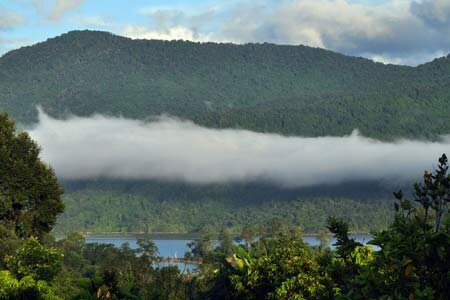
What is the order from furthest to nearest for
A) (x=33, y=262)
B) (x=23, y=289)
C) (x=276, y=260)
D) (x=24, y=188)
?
(x=24, y=188) < (x=276, y=260) < (x=33, y=262) < (x=23, y=289)

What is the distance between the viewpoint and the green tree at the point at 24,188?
63125mm

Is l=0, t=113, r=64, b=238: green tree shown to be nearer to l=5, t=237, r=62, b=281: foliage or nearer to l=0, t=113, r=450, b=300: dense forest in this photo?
l=0, t=113, r=450, b=300: dense forest

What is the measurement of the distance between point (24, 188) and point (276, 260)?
19928mm

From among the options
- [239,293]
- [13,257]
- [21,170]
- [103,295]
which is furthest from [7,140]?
[103,295]

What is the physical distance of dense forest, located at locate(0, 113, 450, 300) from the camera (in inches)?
1068

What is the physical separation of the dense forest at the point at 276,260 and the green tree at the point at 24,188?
69 millimetres

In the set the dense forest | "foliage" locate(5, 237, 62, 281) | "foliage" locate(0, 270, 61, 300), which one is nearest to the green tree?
the dense forest

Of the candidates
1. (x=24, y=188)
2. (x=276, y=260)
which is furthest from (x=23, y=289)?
(x=24, y=188)

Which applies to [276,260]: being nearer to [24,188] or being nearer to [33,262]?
[33,262]

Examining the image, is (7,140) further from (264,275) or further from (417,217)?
(417,217)

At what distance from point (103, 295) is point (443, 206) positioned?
11881 mm

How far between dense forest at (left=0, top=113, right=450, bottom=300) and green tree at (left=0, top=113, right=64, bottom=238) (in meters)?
0.07

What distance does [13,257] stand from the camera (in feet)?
167

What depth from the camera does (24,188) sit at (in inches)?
2499
